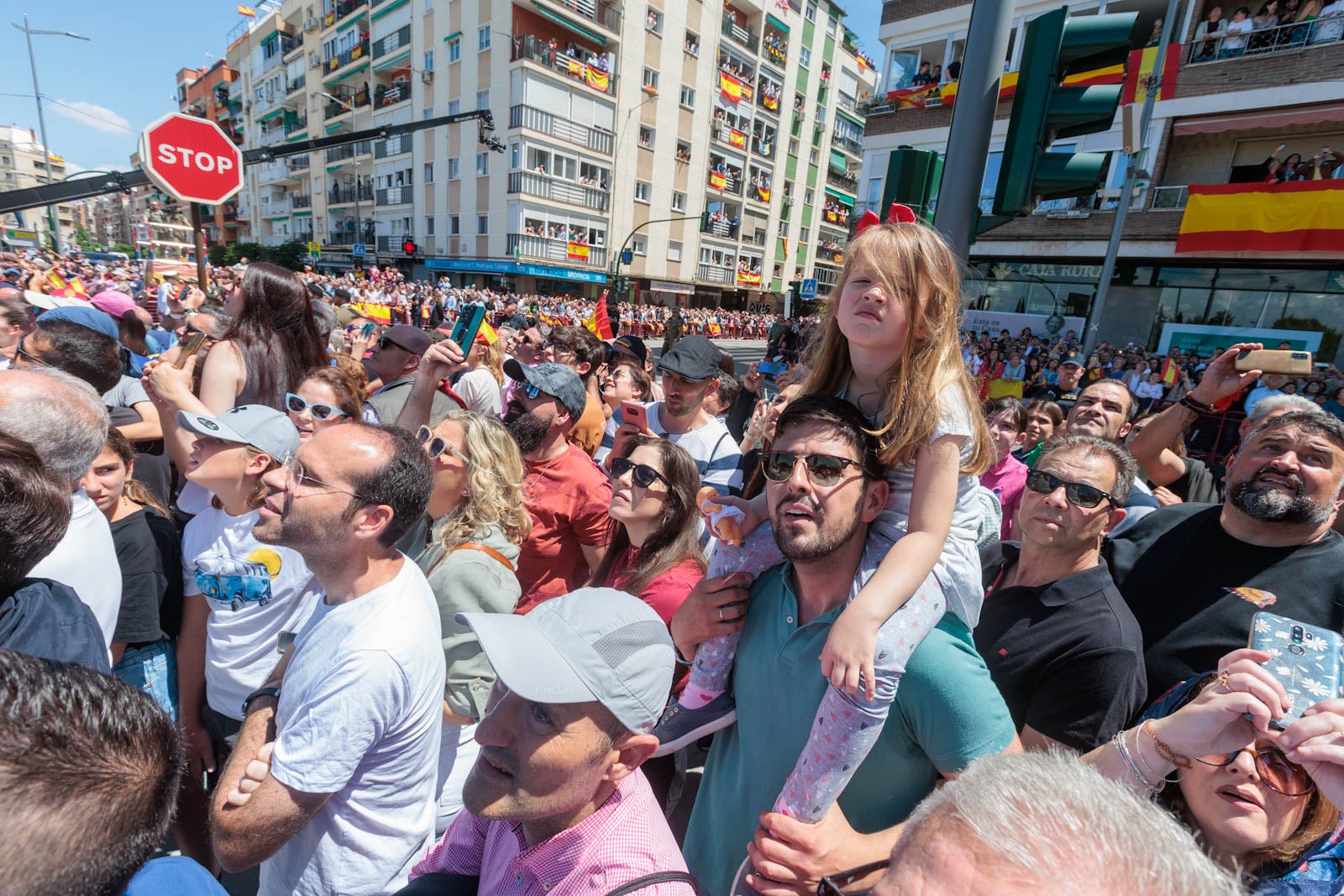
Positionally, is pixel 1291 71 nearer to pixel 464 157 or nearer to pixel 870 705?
pixel 870 705

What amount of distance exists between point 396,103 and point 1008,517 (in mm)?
44515

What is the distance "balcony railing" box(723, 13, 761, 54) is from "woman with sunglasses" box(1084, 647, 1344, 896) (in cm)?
4670

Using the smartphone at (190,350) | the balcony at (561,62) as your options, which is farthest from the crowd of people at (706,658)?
the balcony at (561,62)

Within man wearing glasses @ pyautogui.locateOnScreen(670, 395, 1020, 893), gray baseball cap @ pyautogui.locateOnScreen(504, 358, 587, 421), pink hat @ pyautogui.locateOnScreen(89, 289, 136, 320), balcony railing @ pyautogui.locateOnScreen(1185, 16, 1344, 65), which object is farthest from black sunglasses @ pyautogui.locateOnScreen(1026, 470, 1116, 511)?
balcony railing @ pyautogui.locateOnScreen(1185, 16, 1344, 65)

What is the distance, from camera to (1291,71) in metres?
15.0

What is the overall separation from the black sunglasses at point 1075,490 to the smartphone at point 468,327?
2.93 meters

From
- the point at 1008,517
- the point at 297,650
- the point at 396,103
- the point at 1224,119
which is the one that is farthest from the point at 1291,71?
the point at 396,103

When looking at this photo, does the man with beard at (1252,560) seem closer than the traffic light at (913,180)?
Yes

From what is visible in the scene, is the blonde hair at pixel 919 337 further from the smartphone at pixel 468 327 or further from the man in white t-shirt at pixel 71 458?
the man in white t-shirt at pixel 71 458

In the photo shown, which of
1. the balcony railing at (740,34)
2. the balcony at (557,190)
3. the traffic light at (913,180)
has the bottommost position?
the traffic light at (913,180)

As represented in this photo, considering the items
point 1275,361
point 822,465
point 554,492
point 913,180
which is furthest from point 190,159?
point 1275,361

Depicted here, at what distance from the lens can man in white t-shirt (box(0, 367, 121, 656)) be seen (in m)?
2.01

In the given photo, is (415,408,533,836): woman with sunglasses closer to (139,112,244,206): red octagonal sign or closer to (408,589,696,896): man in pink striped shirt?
(408,589,696,896): man in pink striped shirt

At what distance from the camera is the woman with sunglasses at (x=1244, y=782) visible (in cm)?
125
